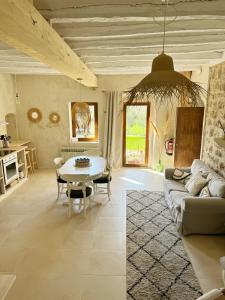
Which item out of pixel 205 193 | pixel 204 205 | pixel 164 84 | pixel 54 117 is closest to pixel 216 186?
pixel 205 193

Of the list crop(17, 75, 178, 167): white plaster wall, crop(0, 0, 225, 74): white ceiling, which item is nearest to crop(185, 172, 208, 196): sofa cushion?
crop(0, 0, 225, 74): white ceiling

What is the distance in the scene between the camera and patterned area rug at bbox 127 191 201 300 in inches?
92.0

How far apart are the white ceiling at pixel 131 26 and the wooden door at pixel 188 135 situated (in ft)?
6.30

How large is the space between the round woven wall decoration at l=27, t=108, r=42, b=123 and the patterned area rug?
410 cm

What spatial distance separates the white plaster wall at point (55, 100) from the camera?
6289 millimetres

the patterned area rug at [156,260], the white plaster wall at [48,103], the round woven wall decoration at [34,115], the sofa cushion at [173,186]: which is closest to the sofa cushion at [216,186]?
the sofa cushion at [173,186]

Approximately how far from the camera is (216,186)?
3.33 m

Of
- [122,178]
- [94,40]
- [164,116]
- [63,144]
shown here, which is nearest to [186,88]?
[94,40]

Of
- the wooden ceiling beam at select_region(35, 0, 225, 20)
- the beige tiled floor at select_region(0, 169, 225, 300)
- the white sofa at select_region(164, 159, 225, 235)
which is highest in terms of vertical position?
the wooden ceiling beam at select_region(35, 0, 225, 20)

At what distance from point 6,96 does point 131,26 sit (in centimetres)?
491

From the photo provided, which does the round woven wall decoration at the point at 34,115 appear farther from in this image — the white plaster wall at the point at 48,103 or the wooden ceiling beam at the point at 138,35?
the wooden ceiling beam at the point at 138,35

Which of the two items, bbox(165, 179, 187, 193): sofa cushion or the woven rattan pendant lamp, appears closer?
the woven rattan pendant lamp

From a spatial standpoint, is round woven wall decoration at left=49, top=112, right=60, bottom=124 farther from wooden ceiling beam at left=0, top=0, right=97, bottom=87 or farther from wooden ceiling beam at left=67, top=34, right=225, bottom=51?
wooden ceiling beam at left=0, top=0, right=97, bottom=87

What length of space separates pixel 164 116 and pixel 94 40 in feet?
A: 13.4
